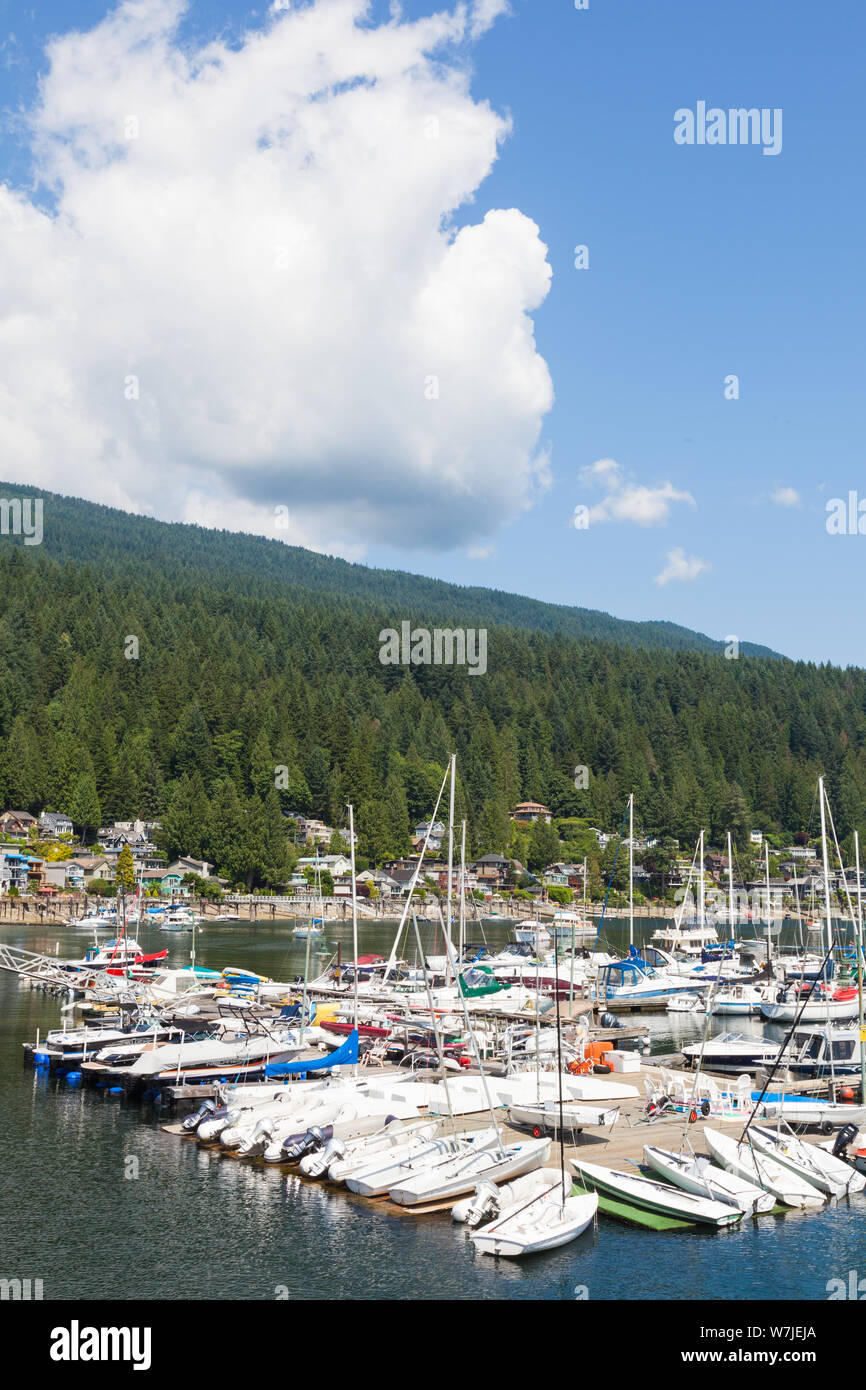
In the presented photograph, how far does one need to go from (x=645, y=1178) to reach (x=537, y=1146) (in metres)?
2.84

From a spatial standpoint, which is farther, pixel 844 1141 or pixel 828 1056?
pixel 828 1056

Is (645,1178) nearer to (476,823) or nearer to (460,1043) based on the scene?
(460,1043)

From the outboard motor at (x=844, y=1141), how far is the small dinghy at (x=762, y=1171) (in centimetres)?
289

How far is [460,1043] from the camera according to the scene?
44.8 meters

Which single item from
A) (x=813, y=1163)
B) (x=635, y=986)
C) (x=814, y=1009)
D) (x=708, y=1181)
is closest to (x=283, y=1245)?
(x=708, y=1181)

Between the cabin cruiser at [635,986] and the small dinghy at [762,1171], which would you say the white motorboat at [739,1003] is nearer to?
the cabin cruiser at [635,986]

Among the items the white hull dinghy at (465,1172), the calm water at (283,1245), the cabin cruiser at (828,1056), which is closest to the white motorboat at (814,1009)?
the cabin cruiser at (828,1056)

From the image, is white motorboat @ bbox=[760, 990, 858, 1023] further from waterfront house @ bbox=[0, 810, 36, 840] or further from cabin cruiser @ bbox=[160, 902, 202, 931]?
waterfront house @ bbox=[0, 810, 36, 840]

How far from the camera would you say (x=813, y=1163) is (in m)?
28.7

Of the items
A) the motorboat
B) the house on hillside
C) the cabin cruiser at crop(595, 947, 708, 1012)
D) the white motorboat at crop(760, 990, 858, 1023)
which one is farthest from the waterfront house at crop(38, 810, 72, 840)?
the motorboat

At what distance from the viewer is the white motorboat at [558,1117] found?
1212 inches

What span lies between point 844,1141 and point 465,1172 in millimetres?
11267

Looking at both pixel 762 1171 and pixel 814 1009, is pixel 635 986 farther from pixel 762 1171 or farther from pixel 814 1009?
pixel 762 1171
